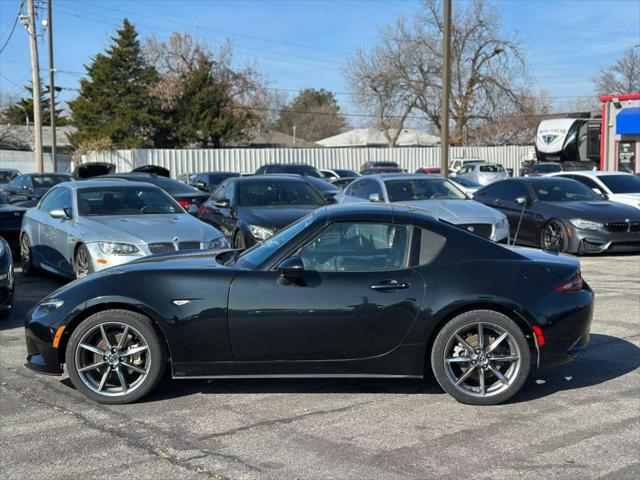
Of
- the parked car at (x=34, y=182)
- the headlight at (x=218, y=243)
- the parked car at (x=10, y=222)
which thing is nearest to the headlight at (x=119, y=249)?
the headlight at (x=218, y=243)

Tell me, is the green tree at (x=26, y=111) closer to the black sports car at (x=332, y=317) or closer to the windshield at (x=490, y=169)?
the windshield at (x=490, y=169)

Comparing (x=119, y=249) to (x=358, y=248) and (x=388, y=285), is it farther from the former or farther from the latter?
(x=388, y=285)

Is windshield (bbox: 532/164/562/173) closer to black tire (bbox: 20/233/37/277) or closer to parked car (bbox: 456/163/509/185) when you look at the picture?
parked car (bbox: 456/163/509/185)

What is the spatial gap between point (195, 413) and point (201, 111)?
45107mm

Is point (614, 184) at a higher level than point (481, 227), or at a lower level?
higher

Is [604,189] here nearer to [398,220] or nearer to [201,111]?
[398,220]

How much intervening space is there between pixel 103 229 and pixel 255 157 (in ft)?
103

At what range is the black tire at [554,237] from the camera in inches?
518

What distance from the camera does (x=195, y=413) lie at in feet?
16.3

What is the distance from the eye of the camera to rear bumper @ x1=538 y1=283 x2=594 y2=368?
520 cm

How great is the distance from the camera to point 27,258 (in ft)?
36.3

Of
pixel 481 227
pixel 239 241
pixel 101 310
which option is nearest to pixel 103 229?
pixel 239 241

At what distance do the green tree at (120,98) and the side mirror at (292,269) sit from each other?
142 feet

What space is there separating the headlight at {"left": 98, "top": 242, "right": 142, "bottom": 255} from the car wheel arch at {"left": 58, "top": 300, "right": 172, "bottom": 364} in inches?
143
